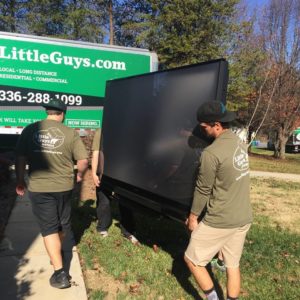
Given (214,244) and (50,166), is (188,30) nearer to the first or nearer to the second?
(50,166)

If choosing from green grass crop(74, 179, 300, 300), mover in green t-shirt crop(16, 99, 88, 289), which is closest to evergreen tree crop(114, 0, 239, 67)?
green grass crop(74, 179, 300, 300)

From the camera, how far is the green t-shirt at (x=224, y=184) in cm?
336

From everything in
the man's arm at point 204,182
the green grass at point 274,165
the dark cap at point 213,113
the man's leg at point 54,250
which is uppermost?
the dark cap at point 213,113

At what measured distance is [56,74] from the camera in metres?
10.2

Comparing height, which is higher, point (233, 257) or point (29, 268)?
point (233, 257)

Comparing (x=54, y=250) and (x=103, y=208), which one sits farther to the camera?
(x=103, y=208)

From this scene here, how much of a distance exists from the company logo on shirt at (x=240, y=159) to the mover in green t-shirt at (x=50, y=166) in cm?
178

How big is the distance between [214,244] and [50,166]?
1871 mm

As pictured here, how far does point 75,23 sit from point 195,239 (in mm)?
26405

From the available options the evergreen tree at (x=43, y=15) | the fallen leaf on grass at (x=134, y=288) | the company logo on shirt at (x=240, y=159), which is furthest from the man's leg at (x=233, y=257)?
the evergreen tree at (x=43, y=15)

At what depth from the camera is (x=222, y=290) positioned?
441 centimetres

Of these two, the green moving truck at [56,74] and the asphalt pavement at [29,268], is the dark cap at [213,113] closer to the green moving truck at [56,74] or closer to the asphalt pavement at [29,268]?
the asphalt pavement at [29,268]

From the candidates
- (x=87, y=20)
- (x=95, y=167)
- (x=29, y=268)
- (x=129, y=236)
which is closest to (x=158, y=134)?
(x=95, y=167)

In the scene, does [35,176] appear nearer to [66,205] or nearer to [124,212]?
[66,205]
